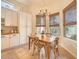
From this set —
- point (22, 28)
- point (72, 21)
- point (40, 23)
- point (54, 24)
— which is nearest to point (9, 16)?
point (22, 28)

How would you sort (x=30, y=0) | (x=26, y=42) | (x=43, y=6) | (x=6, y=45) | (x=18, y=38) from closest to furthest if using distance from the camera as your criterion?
(x=6, y=45) < (x=18, y=38) < (x=30, y=0) < (x=26, y=42) < (x=43, y=6)

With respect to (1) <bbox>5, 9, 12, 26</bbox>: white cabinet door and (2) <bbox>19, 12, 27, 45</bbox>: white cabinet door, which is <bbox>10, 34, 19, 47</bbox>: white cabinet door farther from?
(1) <bbox>5, 9, 12, 26</bbox>: white cabinet door

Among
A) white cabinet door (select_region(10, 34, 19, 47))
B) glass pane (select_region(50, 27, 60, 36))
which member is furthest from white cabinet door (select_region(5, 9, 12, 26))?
glass pane (select_region(50, 27, 60, 36))

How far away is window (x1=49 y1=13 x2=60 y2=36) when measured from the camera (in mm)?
7405

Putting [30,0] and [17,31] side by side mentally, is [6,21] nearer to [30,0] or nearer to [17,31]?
[17,31]

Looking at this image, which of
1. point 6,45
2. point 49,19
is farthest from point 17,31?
point 49,19

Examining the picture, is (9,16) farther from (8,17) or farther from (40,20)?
(40,20)

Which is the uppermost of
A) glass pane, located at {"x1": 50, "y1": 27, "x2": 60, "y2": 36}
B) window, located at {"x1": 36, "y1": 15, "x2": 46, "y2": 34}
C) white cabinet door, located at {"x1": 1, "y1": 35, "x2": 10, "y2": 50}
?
window, located at {"x1": 36, "y1": 15, "x2": 46, "y2": 34}

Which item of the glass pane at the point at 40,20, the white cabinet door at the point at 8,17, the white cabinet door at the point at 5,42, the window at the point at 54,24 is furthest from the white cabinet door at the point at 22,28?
the window at the point at 54,24

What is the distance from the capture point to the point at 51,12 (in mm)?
7906

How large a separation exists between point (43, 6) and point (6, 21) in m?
3.94

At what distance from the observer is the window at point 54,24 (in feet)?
24.3

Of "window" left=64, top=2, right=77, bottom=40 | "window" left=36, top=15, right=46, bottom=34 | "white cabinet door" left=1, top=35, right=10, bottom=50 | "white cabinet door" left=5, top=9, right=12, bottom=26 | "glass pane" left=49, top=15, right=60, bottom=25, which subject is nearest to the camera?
"window" left=64, top=2, right=77, bottom=40

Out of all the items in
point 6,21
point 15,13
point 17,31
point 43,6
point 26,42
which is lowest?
point 26,42
